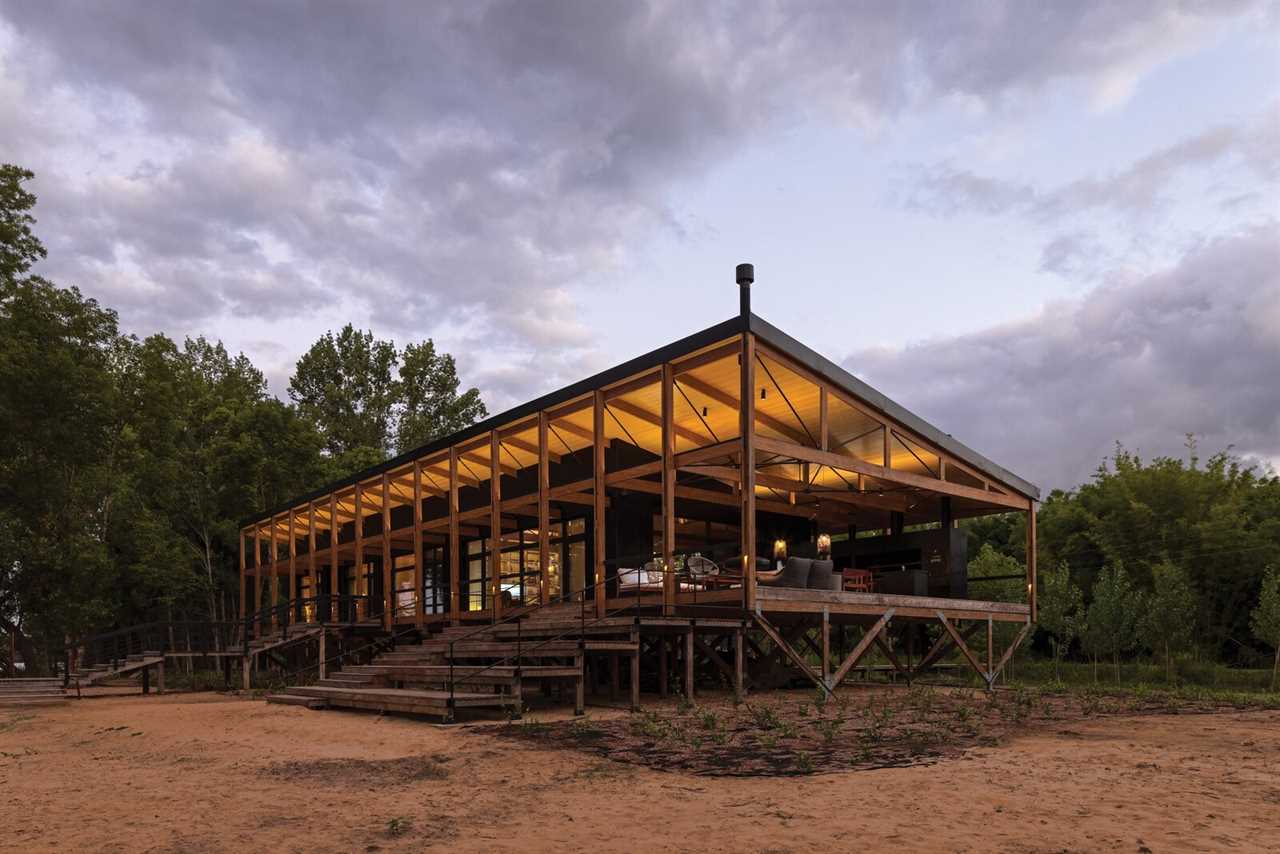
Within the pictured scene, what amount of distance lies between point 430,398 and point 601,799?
Result: 47.1m

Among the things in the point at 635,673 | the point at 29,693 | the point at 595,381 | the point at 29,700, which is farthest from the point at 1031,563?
the point at 29,700

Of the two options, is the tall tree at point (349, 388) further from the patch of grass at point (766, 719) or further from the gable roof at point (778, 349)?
the patch of grass at point (766, 719)

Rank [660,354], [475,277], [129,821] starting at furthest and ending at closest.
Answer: [475,277], [660,354], [129,821]

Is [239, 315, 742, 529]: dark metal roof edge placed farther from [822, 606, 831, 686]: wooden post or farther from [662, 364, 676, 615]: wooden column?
[822, 606, 831, 686]: wooden post

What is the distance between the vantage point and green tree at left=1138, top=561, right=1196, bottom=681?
2847cm

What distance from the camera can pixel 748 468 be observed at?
1462cm

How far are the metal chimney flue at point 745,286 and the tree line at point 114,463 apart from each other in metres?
20.0

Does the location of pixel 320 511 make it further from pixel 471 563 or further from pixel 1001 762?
pixel 1001 762

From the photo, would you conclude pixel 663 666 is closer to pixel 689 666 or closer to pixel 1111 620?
pixel 689 666

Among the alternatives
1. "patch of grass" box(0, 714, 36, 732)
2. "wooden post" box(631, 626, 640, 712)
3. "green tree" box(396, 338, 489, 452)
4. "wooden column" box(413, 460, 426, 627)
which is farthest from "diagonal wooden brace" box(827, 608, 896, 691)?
"green tree" box(396, 338, 489, 452)

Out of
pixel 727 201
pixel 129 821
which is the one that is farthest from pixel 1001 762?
pixel 727 201

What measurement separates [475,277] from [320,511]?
9.99 meters

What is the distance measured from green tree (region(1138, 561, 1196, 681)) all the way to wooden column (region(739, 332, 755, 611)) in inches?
787

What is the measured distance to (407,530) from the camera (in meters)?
24.4
